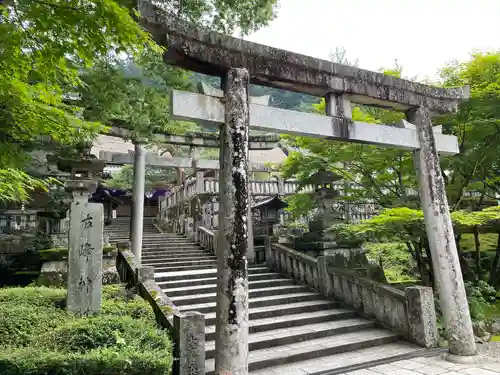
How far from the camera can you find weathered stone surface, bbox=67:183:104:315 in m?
5.99

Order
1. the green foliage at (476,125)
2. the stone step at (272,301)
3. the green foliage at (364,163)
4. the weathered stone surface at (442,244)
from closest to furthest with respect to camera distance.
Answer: the weathered stone surface at (442,244), the stone step at (272,301), the green foliage at (476,125), the green foliage at (364,163)

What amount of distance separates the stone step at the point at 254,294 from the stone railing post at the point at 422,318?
2975 millimetres

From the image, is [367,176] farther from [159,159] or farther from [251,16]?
[159,159]

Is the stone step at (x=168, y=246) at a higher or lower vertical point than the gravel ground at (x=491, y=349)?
higher

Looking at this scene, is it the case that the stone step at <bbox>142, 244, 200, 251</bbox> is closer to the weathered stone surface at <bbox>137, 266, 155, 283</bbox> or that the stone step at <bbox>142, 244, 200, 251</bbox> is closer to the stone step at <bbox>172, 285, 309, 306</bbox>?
the stone step at <bbox>172, 285, 309, 306</bbox>

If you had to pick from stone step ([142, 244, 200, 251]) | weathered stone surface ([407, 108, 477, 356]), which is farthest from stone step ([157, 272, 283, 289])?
weathered stone surface ([407, 108, 477, 356])

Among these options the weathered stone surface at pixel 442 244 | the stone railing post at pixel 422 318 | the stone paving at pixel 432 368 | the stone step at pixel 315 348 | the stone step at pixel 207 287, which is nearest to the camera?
the stone paving at pixel 432 368

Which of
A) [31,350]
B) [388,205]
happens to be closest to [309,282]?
[388,205]

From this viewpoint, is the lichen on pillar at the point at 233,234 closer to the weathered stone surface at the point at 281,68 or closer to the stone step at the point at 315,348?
the weathered stone surface at the point at 281,68

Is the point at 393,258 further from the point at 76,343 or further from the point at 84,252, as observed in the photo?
the point at 76,343

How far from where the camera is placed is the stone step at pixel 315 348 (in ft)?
19.0

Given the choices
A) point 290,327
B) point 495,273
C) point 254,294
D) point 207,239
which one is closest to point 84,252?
point 254,294

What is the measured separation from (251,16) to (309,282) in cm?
869

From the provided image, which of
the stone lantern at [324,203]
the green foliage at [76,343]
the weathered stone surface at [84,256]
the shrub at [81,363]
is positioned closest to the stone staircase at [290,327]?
the green foliage at [76,343]
